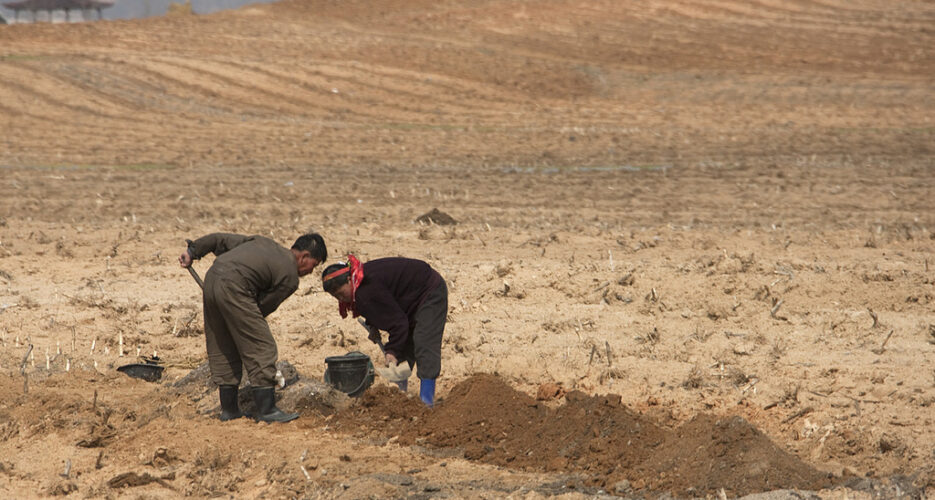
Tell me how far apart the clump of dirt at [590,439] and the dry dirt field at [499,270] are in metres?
0.02

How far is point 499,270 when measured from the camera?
9.38 meters

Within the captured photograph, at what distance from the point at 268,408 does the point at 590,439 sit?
2.06 meters

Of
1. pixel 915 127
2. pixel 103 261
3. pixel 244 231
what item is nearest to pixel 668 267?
pixel 244 231

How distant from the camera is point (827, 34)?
34719mm

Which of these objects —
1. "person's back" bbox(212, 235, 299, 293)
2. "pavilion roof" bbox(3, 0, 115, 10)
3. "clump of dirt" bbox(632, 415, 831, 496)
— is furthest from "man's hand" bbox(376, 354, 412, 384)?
"pavilion roof" bbox(3, 0, 115, 10)

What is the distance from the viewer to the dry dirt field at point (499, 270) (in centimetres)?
586

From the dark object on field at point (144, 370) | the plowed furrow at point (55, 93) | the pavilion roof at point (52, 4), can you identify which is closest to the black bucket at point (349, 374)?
the dark object on field at point (144, 370)

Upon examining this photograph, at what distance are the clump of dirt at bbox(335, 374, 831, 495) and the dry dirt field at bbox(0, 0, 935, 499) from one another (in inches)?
0.8

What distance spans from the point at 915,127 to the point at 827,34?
14152mm

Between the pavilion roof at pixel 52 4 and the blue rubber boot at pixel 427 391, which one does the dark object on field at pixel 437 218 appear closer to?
the blue rubber boot at pixel 427 391

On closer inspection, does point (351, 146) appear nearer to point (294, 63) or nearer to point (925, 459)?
point (294, 63)

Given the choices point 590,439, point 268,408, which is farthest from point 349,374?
point 590,439

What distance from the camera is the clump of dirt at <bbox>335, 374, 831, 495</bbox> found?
17.7 ft

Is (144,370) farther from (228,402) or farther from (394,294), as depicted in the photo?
(394,294)
